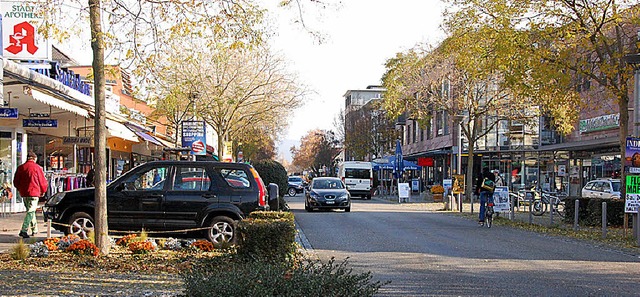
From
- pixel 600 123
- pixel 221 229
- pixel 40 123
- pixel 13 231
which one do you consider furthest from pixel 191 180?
Result: pixel 600 123

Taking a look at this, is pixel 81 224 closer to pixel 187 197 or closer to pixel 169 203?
pixel 169 203

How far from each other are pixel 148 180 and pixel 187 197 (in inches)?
36.5

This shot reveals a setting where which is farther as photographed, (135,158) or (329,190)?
(135,158)

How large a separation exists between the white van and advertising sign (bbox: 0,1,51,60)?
90.2ft

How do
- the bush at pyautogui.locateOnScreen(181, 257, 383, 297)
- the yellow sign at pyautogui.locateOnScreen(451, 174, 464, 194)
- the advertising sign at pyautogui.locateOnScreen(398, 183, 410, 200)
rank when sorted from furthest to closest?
1. the advertising sign at pyautogui.locateOnScreen(398, 183, 410, 200)
2. the yellow sign at pyautogui.locateOnScreen(451, 174, 464, 194)
3. the bush at pyautogui.locateOnScreen(181, 257, 383, 297)

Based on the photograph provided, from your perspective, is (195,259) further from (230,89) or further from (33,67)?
(230,89)

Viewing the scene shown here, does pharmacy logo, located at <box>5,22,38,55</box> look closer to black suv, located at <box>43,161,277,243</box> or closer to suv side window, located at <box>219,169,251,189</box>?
black suv, located at <box>43,161,277,243</box>

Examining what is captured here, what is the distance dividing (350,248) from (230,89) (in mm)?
18886

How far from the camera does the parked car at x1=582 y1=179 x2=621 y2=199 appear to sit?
2745 cm

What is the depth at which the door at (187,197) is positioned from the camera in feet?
42.6

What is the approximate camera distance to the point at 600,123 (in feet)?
116

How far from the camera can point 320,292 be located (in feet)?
17.4

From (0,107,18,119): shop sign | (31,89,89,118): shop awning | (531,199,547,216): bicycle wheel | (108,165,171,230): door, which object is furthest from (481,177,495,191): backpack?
(0,107,18,119): shop sign

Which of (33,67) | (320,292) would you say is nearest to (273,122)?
(33,67)
